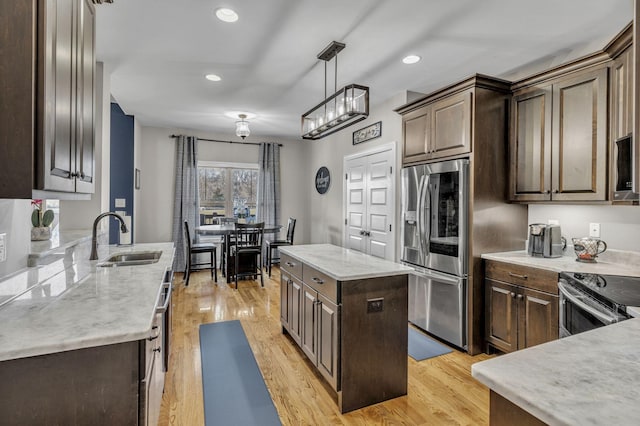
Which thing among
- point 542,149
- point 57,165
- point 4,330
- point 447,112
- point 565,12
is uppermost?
point 565,12

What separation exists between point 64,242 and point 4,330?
138 cm

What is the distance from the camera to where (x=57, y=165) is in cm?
113

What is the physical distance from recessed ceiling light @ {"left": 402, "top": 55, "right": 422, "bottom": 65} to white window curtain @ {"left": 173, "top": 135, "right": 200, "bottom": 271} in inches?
166

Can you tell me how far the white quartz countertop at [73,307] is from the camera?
103cm

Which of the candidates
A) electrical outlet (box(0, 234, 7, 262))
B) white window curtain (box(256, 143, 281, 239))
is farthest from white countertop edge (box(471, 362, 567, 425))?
white window curtain (box(256, 143, 281, 239))

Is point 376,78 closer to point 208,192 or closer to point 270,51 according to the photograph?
point 270,51

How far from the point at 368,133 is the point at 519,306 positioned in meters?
2.92

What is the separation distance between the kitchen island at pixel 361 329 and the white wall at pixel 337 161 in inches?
78.1

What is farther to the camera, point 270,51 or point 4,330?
point 270,51

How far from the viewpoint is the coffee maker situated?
2656 mm

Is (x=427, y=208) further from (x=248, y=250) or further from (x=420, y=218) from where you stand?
(x=248, y=250)

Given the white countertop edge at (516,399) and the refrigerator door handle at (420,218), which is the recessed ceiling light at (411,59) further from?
the white countertop edge at (516,399)

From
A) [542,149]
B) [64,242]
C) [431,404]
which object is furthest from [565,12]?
[64,242]

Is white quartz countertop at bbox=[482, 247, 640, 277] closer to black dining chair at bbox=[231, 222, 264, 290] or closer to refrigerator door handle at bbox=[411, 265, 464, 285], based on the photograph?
refrigerator door handle at bbox=[411, 265, 464, 285]
